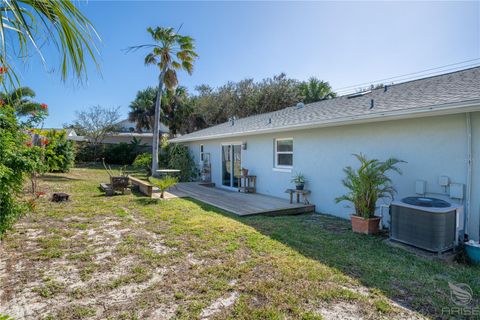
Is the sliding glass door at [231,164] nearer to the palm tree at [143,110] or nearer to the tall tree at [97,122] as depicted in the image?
the palm tree at [143,110]

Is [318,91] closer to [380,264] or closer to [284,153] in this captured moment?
[284,153]

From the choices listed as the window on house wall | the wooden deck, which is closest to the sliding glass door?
the wooden deck

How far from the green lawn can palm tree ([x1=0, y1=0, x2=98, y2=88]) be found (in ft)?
8.54

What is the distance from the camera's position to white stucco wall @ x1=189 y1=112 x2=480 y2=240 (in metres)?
5.16

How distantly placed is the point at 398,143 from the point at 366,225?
1.97m

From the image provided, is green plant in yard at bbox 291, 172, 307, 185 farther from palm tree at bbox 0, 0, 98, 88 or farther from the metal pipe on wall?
palm tree at bbox 0, 0, 98, 88

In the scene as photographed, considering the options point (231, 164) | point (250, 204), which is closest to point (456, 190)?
point (250, 204)

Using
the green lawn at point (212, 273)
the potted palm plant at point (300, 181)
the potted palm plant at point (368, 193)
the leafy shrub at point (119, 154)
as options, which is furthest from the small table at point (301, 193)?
the leafy shrub at point (119, 154)

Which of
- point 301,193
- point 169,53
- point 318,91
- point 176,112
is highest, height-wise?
point 318,91

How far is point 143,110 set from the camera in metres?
26.6

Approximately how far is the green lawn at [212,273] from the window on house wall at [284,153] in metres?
3.28

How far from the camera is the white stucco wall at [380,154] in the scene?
5.16m

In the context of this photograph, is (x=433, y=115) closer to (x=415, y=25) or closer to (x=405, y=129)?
(x=405, y=129)

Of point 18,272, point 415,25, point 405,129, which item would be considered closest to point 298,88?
point 415,25
